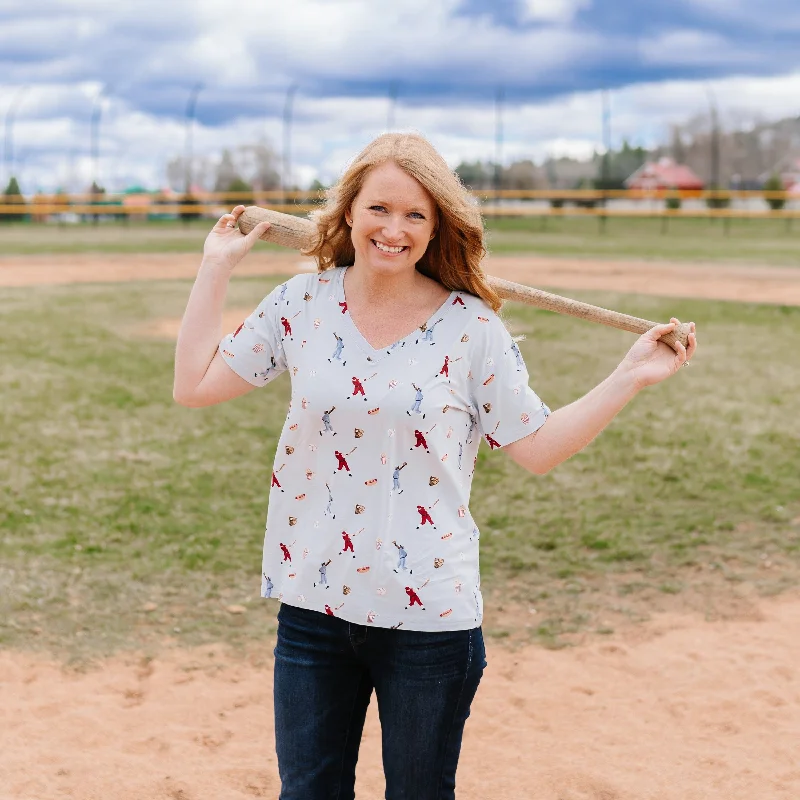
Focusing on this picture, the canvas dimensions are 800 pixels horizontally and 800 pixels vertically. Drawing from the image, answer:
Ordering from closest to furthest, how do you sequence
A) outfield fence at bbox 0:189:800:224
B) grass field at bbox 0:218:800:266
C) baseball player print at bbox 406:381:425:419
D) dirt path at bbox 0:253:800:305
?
baseball player print at bbox 406:381:425:419
dirt path at bbox 0:253:800:305
grass field at bbox 0:218:800:266
outfield fence at bbox 0:189:800:224

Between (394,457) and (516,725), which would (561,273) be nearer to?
(516,725)

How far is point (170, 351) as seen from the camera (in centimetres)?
1119

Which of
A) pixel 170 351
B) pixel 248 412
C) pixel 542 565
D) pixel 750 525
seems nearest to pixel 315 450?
pixel 542 565

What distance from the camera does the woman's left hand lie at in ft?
7.90

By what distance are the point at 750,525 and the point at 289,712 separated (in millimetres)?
4876

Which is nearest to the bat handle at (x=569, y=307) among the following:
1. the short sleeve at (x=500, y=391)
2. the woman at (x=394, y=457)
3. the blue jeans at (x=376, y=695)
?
the woman at (x=394, y=457)

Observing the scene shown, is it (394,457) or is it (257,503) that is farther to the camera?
(257,503)

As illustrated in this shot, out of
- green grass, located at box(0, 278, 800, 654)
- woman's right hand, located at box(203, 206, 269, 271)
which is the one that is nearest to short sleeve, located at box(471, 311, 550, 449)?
woman's right hand, located at box(203, 206, 269, 271)

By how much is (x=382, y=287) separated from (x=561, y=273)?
16890 mm

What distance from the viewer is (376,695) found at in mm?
2367

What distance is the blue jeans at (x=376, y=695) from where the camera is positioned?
7.54 ft

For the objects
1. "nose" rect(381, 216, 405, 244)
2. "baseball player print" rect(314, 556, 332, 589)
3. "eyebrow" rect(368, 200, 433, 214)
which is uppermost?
"eyebrow" rect(368, 200, 433, 214)

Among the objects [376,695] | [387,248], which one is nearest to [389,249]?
[387,248]

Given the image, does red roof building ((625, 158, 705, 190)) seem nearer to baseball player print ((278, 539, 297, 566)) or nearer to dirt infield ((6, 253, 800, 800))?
dirt infield ((6, 253, 800, 800))
